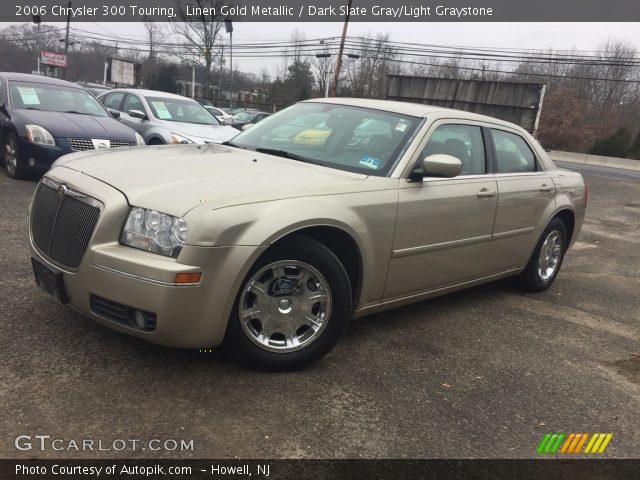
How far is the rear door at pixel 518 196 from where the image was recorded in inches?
177

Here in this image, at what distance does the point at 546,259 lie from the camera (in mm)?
5383

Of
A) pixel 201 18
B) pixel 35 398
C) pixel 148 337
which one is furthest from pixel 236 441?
pixel 201 18

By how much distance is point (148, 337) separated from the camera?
2.77 m

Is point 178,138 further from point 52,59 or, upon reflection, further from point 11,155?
point 52,59

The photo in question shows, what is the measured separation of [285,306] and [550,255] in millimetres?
3420

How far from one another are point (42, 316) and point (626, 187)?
59.2 ft

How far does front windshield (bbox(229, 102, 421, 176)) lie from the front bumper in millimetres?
1216

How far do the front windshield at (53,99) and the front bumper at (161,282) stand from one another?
21.3ft

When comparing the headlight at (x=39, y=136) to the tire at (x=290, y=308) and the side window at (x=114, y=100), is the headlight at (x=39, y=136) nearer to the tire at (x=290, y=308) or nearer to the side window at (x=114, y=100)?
the side window at (x=114, y=100)

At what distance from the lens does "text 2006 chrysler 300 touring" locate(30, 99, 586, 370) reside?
2705 millimetres

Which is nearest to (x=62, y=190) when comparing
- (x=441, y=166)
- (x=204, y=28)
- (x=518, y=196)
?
(x=441, y=166)

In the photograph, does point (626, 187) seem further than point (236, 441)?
Yes

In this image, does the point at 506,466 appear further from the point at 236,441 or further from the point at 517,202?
the point at 517,202

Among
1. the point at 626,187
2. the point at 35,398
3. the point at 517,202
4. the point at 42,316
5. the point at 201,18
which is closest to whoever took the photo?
the point at 35,398
